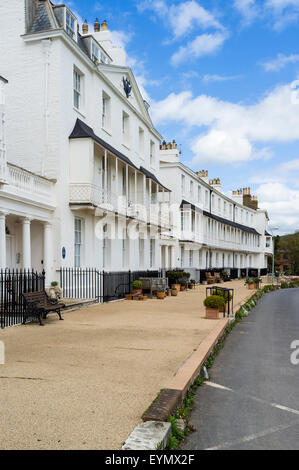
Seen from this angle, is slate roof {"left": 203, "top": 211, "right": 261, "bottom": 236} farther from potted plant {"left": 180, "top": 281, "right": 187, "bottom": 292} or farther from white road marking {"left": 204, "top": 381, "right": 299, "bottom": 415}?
white road marking {"left": 204, "top": 381, "right": 299, "bottom": 415}

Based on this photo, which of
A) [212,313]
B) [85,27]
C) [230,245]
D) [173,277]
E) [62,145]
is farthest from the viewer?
[230,245]

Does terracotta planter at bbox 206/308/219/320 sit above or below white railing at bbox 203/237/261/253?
below

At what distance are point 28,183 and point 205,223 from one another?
28.6 m

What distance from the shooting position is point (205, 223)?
41.3 m

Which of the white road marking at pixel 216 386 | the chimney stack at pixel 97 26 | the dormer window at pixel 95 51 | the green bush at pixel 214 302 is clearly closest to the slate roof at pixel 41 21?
the dormer window at pixel 95 51

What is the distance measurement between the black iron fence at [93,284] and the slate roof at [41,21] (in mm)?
9527

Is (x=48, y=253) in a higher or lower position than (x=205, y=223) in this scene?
lower

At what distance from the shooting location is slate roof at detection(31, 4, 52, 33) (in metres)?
16.8

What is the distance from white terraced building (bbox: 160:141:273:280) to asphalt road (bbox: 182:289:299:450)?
23.0 meters

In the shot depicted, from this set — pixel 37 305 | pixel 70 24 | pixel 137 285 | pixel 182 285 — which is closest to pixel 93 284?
pixel 137 285

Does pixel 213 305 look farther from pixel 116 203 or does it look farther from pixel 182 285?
pixel 182 285

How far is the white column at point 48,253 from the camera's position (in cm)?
1559

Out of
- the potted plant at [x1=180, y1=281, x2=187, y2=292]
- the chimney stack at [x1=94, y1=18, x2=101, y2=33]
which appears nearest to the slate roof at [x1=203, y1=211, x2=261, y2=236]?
the potted plant at [x1=180, y1=281, x2=187, y2=292]
